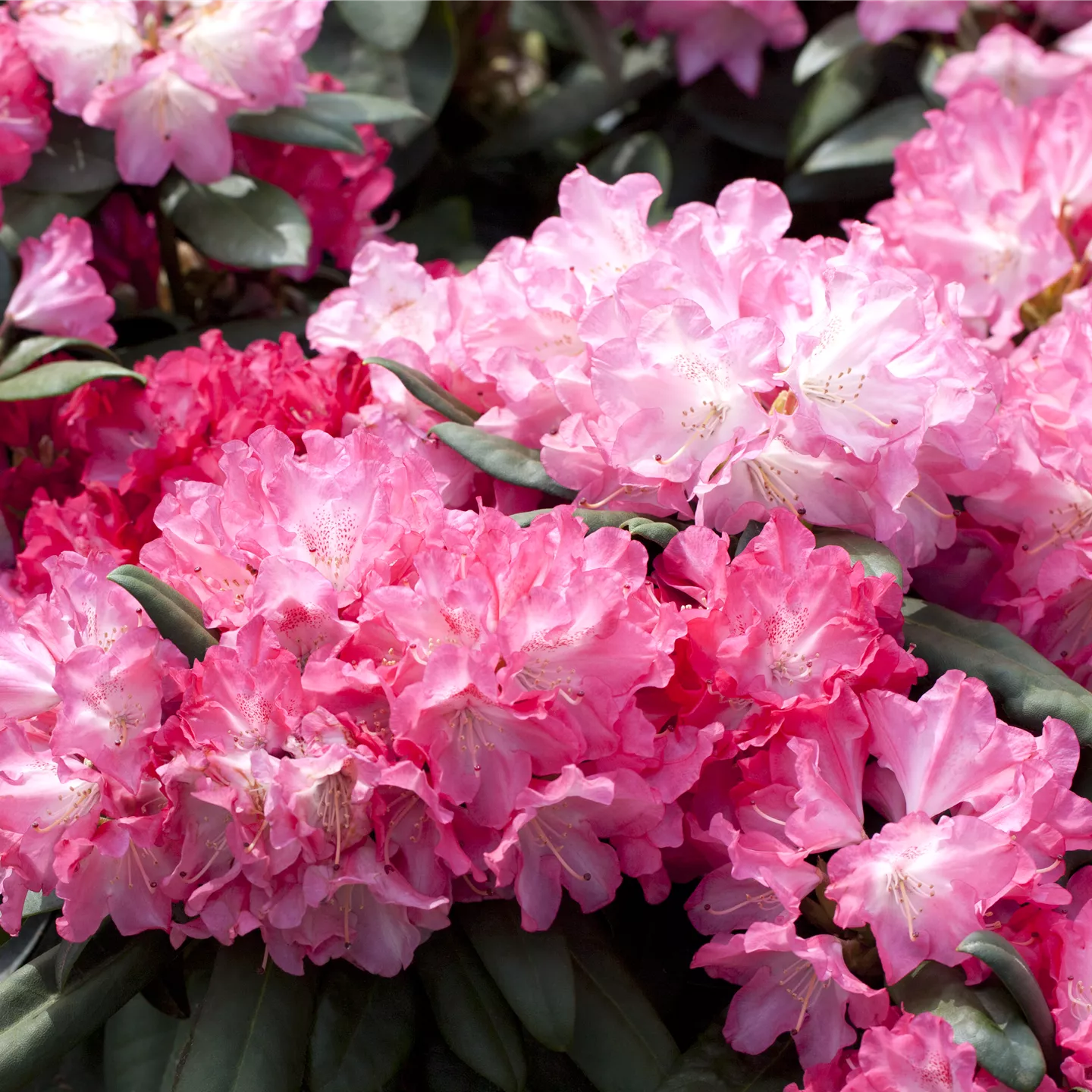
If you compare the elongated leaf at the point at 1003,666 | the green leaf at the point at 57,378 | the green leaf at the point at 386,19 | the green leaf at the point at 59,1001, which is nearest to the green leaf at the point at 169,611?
the green leaf at the point at 59,1001

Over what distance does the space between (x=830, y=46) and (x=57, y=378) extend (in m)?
0.96

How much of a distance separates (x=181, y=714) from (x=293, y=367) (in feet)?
1.16

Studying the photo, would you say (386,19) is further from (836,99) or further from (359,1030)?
(359,1030)

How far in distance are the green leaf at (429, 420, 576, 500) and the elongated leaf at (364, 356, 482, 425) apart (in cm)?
3

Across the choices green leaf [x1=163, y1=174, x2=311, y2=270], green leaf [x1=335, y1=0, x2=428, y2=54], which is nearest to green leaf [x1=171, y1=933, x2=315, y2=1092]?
green leaf [x1=163, y1=174, x2=311, y2=270]

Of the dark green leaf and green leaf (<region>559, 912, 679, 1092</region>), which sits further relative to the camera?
the dark green leaf

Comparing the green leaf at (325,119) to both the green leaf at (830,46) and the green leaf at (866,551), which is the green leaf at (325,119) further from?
the green leaf at (866,551)

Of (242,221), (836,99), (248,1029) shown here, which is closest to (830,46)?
(836,99)

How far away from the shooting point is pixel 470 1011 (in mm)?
734

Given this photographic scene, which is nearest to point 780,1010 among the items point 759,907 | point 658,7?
point 759,907

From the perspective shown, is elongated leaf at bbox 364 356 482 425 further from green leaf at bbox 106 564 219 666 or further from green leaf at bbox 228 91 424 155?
green leaf at bbox 228 91 424 155

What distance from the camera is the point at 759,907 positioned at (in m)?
0.73

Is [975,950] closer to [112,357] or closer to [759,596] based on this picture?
[759,596]

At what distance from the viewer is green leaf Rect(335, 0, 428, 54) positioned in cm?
140
